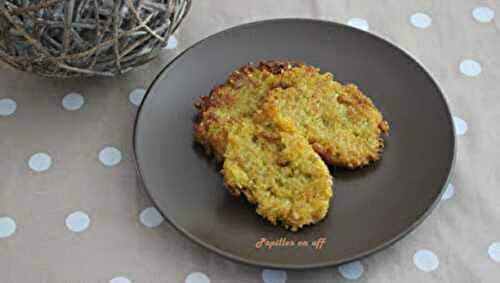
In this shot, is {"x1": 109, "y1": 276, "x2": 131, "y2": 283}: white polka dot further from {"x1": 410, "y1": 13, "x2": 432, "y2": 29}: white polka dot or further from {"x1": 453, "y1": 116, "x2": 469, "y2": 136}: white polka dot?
{"x1": 410, "y1": 13, "x2": 432, "y2": 29}: white polka dot

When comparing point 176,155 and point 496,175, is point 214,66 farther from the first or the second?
point 496,175

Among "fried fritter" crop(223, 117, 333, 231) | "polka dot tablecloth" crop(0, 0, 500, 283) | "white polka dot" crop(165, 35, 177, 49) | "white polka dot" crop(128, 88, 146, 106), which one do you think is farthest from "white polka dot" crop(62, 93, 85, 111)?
"fried fritter" crop(223, 117, 333, 231)

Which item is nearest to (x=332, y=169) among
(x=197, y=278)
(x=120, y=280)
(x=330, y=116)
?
(x=330, y=116)

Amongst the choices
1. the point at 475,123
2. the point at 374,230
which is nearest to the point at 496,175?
the point at 475,123

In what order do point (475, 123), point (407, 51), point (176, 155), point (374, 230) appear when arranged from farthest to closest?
point (407, 51) → point (475, 123) → point (176, 155) → point (374, 230)

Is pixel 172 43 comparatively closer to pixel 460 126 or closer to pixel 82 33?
pixel 82 33

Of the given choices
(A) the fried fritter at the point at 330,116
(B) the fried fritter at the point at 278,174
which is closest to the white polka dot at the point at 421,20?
(A) the fried fritter at the point at 330,116

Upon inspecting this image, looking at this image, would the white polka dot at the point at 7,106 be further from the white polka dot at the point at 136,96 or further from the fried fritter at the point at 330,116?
the fried fritter at the point at 330,116

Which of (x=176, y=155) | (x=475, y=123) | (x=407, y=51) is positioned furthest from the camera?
(x=407, y=51)
